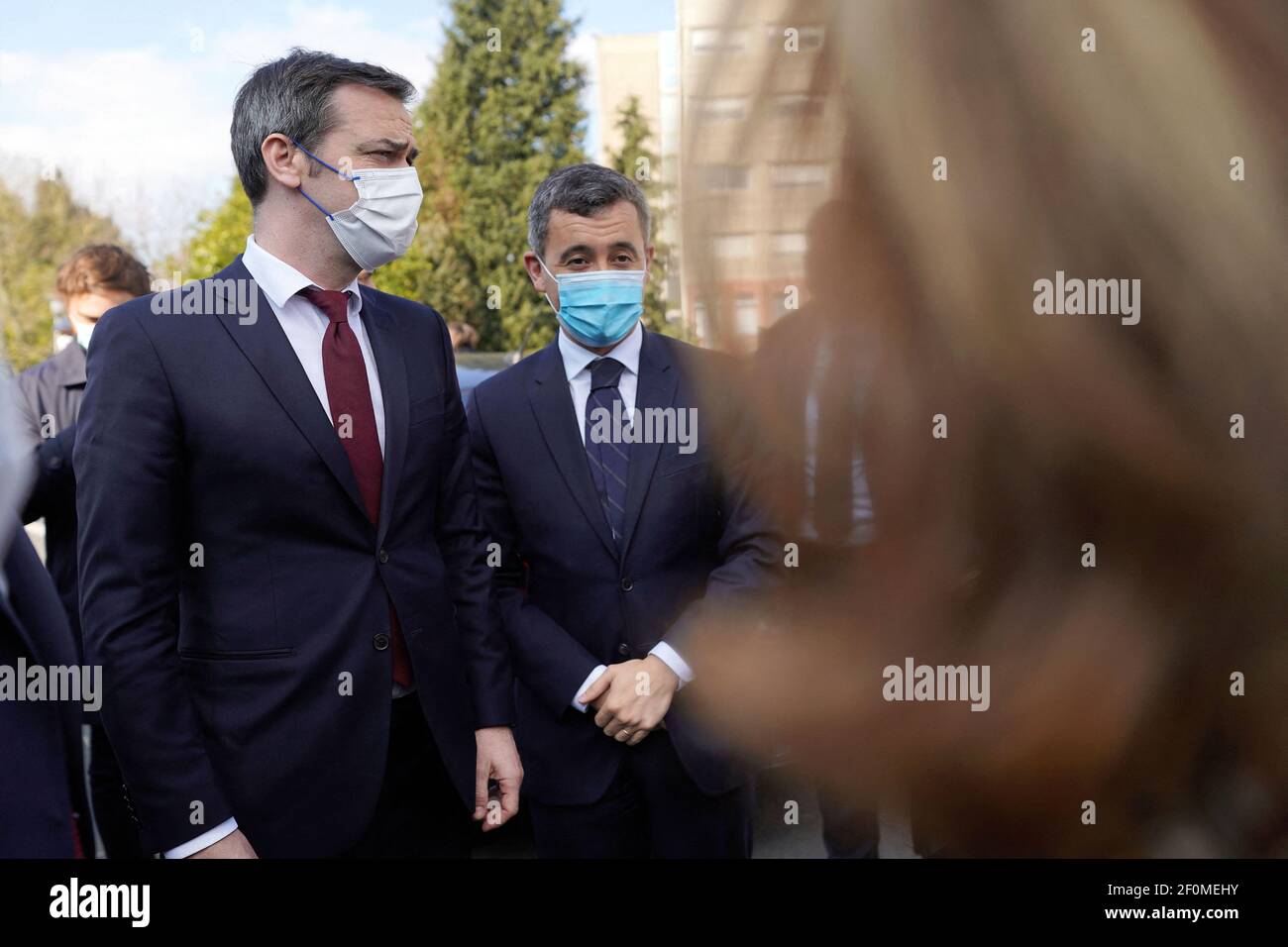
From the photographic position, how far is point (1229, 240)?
38 centimetres

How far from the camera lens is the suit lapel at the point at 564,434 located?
2344mm

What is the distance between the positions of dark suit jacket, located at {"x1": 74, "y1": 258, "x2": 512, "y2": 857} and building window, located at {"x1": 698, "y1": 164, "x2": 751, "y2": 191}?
62.2 inches

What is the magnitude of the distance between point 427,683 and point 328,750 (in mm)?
220

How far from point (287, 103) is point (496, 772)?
1.37 m

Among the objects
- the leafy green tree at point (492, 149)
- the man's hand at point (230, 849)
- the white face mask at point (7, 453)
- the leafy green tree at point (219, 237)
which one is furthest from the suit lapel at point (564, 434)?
the leafy green tree at point (492, 149)

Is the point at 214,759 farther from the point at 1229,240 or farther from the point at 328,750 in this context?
the point at 1229,240

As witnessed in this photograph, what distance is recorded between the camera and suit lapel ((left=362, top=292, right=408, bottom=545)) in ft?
6.50

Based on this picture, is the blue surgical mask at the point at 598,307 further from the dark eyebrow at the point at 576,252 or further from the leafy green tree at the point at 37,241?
the leafy green tree at the point at 37,241

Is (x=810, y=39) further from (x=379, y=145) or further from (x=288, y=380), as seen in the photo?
(x=379, y=145)

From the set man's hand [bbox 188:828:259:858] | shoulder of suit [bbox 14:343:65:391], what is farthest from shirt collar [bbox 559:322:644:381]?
shoulder of suit [bbox 14:343:65:391]

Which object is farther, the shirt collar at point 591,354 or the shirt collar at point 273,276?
the shirt collar at point 591,354

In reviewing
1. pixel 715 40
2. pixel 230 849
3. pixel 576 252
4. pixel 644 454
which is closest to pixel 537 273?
pixel 576 252

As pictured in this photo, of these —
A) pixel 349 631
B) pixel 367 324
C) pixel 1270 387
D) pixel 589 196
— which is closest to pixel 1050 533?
pixel 1270 387

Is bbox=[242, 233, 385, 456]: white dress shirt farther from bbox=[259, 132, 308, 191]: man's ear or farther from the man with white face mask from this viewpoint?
bbox=[259, 132, 308, 191]: man's ear
